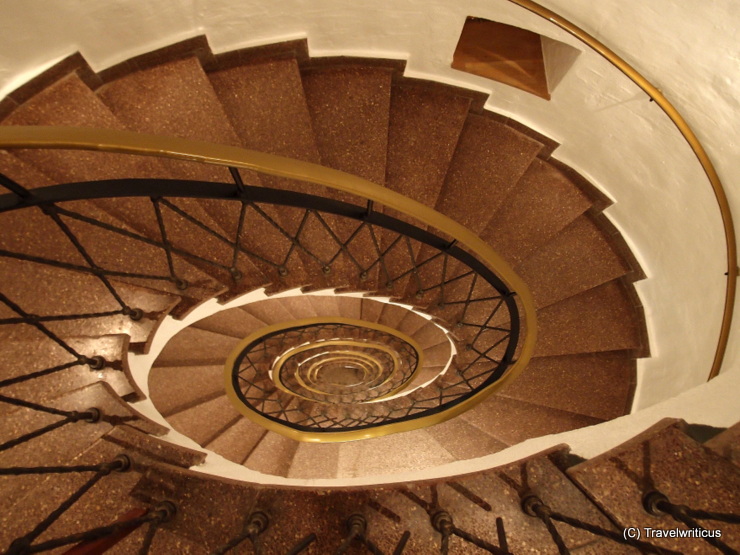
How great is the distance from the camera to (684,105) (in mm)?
2592

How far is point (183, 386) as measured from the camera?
190 inches

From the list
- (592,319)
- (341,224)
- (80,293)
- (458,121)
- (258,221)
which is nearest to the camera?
(80,293)

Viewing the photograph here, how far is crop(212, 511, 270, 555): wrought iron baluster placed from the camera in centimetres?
174

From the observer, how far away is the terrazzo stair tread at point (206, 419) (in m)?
4.81

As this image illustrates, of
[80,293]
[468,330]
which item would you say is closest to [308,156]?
[80,293]

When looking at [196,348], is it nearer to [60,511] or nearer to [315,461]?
[315,461]

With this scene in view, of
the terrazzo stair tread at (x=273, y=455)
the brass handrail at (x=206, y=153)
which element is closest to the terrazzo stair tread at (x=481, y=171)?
the brass handrail at (x=206, y=153)

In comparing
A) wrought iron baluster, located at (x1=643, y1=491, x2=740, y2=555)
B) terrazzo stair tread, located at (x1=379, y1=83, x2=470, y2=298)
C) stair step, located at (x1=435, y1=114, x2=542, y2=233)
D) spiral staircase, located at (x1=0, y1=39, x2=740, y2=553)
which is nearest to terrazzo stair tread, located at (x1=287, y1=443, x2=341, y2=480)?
spiral staircase, located at (x1=0, y1=39, x2=740, y2=553)

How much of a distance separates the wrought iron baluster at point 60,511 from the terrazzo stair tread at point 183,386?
7.86 ft

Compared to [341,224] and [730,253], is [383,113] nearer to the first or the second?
[341,224]

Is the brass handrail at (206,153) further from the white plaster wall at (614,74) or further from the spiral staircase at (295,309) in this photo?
the white plaster wall at (614,74)

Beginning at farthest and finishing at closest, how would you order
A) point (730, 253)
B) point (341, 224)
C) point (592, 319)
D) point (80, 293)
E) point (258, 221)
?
point (592, 319), point (341, 224), point (258, 221), point (730, 253), point (80, 293)

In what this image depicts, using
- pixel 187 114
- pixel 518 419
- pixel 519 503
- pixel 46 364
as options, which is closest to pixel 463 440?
pixel 518 419

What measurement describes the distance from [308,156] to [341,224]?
1.95ft
